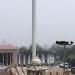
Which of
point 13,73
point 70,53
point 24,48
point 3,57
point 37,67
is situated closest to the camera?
point 37,67

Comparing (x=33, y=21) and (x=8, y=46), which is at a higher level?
(x=33, y=21)

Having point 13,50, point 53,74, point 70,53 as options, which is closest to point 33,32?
point 53,74

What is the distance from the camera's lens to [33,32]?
26.1ft

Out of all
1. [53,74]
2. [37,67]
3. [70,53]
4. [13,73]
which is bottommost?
[70,53]

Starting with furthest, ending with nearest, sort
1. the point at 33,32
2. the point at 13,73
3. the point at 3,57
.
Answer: the point at 3,57 → the point at 33,32 → the point at 13,73

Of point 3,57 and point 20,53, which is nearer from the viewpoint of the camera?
point 20,53

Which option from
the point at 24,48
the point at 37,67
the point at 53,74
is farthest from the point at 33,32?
the point at 24,48

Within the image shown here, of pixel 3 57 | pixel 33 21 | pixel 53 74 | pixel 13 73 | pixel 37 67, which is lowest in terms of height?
pixel 3 57

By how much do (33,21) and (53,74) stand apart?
11.3ft

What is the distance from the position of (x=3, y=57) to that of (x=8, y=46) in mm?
2147

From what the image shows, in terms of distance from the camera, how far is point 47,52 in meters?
23.6

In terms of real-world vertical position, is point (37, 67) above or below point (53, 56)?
above

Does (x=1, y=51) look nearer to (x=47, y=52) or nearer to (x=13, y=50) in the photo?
(x=13, y=50)

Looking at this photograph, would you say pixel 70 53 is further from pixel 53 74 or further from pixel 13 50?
pixel 53 74
